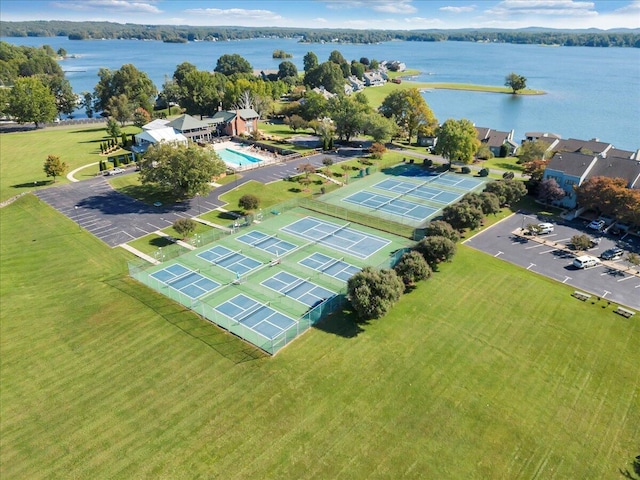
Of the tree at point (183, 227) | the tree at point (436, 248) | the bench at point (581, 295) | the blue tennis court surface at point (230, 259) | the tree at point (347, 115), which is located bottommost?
the blue tennis court surface at point (230, 259)

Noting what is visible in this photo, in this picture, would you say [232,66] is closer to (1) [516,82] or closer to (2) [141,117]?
(2) [141,117]

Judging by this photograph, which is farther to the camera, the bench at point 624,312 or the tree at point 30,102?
the tree at point 30,102

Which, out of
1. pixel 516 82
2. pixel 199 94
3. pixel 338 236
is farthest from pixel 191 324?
pixel 516 82

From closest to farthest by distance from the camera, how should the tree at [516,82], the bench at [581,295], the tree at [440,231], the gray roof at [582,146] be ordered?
1. the bench at [581,295]
2. the tree at [440,231]
3. the gray roof at [582,146]
4. the tree at [516,82]

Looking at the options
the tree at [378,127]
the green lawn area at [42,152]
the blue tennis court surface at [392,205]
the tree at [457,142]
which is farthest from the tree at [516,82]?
the green lawn area at [42,152]

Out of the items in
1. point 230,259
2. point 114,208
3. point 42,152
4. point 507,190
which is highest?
point 507,190

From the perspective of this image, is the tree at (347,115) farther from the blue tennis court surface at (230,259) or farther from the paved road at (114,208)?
the blue tennis court surface at (230,259)

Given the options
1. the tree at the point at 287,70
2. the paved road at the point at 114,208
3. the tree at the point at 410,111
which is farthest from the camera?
the tree at the point at 287,70
